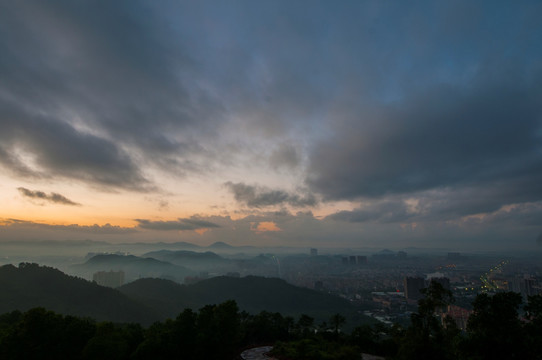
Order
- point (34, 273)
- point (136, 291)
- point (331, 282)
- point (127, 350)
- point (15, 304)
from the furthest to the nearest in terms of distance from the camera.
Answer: point (331, 282) < point (136, 291) < point (34, 273) < point (15, 304) < point (127, 350)

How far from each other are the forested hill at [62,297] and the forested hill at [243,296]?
1320cm

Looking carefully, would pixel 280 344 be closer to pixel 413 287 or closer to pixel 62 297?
pixel 62 297

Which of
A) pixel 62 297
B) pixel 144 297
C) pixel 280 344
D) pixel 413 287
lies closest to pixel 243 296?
pixel 144 297

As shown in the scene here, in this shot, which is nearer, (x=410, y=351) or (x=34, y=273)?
(x=410, y=351)

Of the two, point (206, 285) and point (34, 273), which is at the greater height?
point (34, 273)

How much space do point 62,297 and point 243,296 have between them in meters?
65.7

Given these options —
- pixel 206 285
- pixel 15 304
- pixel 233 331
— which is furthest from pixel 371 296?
pixel 15 304

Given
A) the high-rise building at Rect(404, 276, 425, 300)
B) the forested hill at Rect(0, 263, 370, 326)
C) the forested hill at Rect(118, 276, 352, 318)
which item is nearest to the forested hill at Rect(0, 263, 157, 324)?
the forested hill at Rect(0, 263, 370, 326)

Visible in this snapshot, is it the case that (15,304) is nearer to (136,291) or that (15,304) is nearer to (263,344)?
(136,291)

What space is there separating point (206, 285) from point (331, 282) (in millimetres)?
77463

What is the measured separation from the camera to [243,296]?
402 feet

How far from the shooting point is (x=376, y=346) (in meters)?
28.2

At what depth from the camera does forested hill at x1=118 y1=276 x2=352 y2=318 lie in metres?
104

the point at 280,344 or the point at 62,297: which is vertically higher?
the point at 280,344
